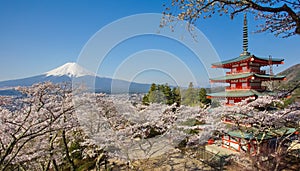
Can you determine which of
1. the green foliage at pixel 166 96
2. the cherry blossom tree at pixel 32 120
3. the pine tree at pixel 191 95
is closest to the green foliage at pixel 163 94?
the green foliage at pixel 166 96

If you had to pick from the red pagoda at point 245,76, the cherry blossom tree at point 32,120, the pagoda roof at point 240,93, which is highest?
the red pagoda at point 245,76

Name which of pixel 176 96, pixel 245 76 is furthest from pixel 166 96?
pixel 245 76

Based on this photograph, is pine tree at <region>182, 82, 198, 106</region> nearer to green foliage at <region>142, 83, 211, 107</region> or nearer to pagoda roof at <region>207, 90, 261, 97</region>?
green foliage at <region>142, 83, 211, 107</region>

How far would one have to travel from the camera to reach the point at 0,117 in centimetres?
411

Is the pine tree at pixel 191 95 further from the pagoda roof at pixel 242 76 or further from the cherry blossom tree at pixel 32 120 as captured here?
the cherry blossom tree at pixel 32 120

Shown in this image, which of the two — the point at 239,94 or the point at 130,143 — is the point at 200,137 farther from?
the point at 130,143

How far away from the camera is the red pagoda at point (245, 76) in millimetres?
8867

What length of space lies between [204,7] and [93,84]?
6.52 m

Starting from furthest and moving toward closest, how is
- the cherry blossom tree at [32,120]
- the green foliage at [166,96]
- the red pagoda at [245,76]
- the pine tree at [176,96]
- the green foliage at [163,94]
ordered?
the pine tree at [176,96]
the green foliage at [163,94]
the green foliage at [166,96]
the red pagoda at [245,76]
the cherry blossom tree at [32,120]

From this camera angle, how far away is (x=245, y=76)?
895 centimetres

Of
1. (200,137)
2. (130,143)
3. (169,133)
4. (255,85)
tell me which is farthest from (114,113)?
(255,85)

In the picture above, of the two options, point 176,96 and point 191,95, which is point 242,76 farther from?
point 191,95

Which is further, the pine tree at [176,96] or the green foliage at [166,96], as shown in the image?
the pine tree at [176,96]

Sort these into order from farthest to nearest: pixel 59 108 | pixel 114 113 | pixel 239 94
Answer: pixel 239 94, pixel 114 113, pixel 59 108
